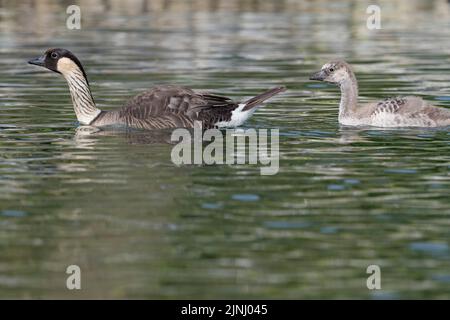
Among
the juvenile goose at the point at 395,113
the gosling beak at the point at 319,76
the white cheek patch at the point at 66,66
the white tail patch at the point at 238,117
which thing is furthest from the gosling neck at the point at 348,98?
the white cheek patch at the point at 66,66

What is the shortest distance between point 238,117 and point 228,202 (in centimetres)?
577

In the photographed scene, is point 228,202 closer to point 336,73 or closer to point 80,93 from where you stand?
point 80,93

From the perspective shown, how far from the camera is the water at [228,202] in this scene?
10180 millimetres

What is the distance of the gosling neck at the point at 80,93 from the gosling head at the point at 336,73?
3924 mm

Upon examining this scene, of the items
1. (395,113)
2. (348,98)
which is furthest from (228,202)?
(348,98)

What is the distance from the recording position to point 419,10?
43.6m

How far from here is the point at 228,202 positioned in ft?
42.3

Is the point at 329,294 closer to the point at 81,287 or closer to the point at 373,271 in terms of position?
the point at 373,271

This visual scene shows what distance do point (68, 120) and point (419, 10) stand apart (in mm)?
26194

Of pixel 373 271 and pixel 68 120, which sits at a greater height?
pixel 68 120

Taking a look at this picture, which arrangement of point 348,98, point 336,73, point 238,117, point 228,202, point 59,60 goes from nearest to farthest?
1. point 228,202
2. point 238,117
3. point 348,98
4. point 59,60
5. point 336,73

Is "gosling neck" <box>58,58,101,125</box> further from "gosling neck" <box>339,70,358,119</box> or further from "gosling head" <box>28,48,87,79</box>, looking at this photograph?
"gosling neck" <box>339,70,358,119</box>

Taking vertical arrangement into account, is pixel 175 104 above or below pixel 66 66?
below

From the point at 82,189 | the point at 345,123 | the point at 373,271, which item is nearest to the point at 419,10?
the point at 345,123
